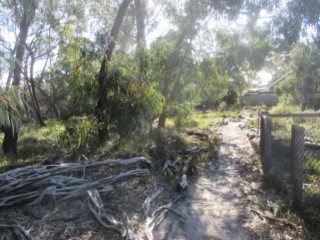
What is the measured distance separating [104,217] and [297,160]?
2742 mm

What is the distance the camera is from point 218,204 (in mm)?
5082

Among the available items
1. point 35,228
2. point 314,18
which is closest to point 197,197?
point 35,228

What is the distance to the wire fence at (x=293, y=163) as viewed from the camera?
14.7 feet

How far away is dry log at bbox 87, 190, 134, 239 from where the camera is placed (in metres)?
3.58

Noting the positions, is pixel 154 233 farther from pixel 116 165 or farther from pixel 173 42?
pixel 173 42

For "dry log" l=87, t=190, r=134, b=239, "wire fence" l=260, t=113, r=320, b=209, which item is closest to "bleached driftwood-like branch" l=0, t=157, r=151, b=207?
"dry log" l=87, t=190, r=134, b=239

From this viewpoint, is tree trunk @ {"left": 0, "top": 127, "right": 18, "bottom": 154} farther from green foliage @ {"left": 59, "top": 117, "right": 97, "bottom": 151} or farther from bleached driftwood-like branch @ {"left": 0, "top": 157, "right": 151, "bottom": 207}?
bleached driftwood-like branch @ {"left": 0, "top": 157, "right": 151, "bottom": 207}

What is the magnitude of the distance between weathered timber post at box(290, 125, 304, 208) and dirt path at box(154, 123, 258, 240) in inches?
28.2

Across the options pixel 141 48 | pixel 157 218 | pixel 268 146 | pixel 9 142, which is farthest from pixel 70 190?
pixel 141 48

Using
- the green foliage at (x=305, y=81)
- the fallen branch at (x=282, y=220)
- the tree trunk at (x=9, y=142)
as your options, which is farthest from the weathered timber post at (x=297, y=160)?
the green foliage at (x=305, y=81)

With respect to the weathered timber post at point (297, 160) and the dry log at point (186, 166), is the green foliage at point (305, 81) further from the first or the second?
the weathered timber post at point (297, 160)

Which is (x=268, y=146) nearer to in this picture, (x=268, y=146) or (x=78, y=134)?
(x=268, y=146)

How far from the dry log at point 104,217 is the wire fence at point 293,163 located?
2.45 m

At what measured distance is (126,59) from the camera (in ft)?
30.9
